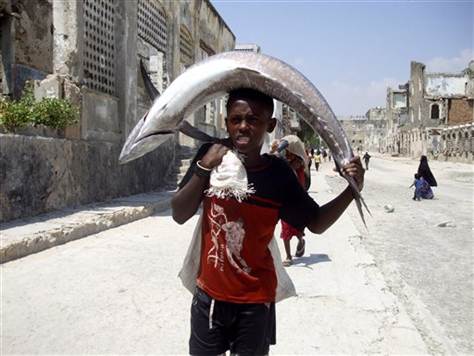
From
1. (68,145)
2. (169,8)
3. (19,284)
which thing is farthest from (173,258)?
(169,8)

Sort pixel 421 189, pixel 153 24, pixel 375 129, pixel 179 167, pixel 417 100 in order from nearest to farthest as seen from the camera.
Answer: pixel 153 24 → pixel 179 167 → pixel 421 189 → pixel 417 100 → pixel 375 129

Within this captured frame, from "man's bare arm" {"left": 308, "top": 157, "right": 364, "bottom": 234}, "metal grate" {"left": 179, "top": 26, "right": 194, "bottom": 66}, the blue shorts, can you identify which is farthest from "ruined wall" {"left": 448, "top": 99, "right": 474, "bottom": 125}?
the blue shorts

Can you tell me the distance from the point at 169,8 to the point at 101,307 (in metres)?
11.4

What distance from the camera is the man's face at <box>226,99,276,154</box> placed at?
188cm

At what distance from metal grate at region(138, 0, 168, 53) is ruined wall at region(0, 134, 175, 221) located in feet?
12.4

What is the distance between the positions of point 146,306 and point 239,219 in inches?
91.8

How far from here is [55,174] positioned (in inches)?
283

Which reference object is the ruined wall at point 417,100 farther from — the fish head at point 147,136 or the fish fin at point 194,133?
the fish head at point 147,136

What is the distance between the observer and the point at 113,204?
859 cm

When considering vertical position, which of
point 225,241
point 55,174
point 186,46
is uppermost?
point 186,46

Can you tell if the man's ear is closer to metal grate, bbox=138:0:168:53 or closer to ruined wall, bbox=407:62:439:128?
metal grate, bbox=138:0:168:53

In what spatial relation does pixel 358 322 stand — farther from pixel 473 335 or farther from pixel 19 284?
pixel 19 284

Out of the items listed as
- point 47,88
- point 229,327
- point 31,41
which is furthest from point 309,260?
point 31,41

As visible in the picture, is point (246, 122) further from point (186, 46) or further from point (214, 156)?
point (186, 46)
